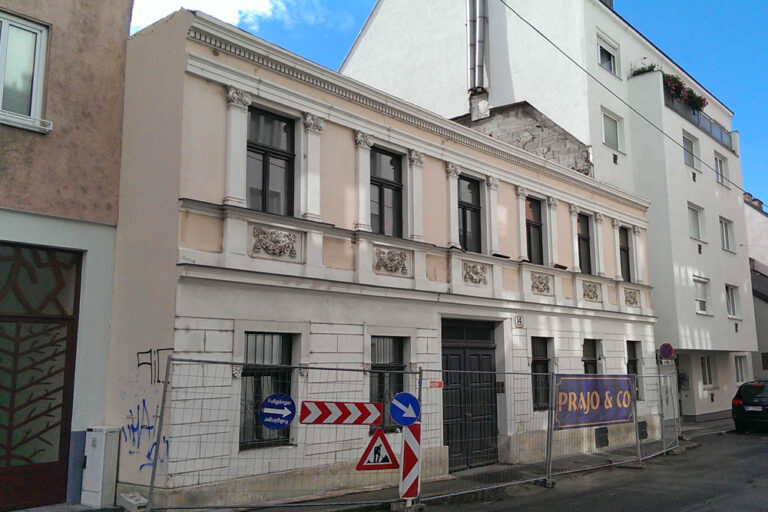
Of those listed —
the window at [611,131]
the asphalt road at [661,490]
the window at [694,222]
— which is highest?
the window at [611,131]

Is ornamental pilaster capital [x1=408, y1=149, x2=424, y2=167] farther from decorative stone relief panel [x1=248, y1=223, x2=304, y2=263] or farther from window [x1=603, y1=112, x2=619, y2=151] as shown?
window [x1=603, y1=112, x2=619, y2=151]

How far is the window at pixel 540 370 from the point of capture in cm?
1519

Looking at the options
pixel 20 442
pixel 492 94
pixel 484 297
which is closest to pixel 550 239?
pixel 484 297

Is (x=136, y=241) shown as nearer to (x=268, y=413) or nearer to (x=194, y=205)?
(x=194, y=205)

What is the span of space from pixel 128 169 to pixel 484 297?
7365mm

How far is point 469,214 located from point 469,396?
3882mm

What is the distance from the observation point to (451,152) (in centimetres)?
1397

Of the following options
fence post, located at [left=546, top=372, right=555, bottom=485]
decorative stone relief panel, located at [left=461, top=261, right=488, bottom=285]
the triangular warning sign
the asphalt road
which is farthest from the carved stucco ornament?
fence post, located at [left=546, top=372, right=555, bottom=485]

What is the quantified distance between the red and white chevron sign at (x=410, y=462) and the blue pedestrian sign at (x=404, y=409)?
0.33 feet

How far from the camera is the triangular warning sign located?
8.70m

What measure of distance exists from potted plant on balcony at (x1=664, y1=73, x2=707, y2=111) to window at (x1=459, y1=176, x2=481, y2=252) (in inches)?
527

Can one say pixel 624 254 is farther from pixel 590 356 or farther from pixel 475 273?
pixel 475 273

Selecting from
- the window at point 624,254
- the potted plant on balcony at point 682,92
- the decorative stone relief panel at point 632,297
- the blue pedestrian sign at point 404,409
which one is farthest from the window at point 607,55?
the blue pedestrian sign at point 404,409

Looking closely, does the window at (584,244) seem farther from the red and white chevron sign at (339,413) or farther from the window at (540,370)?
the red and white chevron sign at (339,413)
